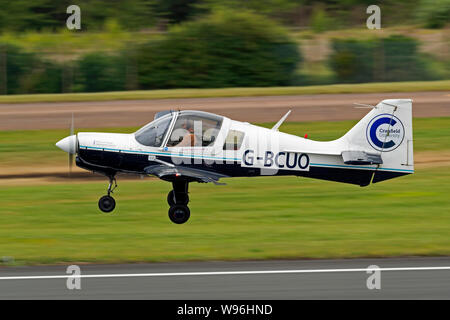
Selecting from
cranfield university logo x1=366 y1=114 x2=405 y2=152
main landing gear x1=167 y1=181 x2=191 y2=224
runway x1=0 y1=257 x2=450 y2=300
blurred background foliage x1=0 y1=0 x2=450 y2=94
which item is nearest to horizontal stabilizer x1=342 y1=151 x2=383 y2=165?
cranfield university logo x1=366 y1=114 x2=405 y2=152

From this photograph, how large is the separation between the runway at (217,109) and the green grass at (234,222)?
354 inches

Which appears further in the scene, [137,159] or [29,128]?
[29,128]

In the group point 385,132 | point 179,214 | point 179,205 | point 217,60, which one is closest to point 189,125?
point 179,205

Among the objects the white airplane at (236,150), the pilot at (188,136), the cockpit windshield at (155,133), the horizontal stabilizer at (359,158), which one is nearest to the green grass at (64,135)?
the white airplane at (236,150)

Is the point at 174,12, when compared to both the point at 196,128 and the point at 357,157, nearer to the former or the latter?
the point at 196,128

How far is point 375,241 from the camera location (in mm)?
12922

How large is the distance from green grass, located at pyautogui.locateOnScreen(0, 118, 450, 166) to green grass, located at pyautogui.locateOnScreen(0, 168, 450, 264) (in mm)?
3481

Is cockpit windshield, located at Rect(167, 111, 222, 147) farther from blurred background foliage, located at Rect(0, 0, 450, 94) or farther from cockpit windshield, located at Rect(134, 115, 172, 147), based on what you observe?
blurred background foliage, located at Rect(0, 0, 450, 94)

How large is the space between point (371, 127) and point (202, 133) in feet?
10.8

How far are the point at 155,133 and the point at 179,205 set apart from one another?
4.84 ft

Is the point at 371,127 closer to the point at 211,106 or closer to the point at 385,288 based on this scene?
the point at 385,288

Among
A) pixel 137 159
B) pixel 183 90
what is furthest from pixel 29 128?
pixel 137 159

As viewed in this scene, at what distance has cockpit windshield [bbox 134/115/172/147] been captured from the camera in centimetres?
1407

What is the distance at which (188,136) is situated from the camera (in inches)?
552
